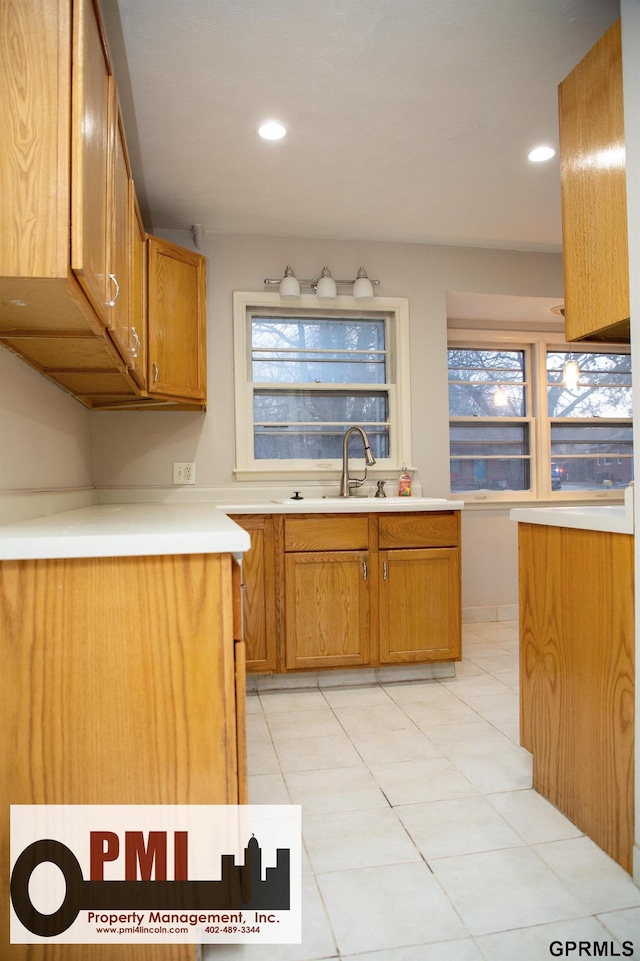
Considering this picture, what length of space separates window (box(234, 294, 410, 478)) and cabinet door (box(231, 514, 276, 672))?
0.59 m

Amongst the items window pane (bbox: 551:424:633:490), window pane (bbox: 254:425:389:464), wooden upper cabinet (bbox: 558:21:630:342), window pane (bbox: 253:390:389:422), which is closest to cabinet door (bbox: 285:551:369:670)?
window pane (bbox: 254:425:389:464)

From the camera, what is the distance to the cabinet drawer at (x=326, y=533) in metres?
2.87

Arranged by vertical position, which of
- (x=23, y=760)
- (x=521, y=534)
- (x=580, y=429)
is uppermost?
(x=580, y=429)

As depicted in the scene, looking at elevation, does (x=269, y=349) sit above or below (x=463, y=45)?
below

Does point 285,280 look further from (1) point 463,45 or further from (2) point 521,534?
(2) point 521,534

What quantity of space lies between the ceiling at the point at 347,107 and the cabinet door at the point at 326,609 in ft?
5.97

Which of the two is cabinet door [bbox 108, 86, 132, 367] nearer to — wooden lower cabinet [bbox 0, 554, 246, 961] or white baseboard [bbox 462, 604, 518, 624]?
wooden lower cabinet [bbox 0, 554, 246, 961]

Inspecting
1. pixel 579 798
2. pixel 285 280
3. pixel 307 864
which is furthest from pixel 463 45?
pixel 307 864

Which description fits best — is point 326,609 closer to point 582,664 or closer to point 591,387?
point 582,664

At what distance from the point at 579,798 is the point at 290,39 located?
2484mm

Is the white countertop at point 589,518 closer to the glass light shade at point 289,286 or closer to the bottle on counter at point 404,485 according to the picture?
the bottle on counter at point 404,485

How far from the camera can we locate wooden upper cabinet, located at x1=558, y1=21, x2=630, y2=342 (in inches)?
59.7

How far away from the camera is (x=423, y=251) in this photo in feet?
11.9

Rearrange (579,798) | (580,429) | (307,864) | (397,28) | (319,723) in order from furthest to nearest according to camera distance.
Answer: (580,429) < (319,723) < (397,28) < (579,798) < (307,864)
